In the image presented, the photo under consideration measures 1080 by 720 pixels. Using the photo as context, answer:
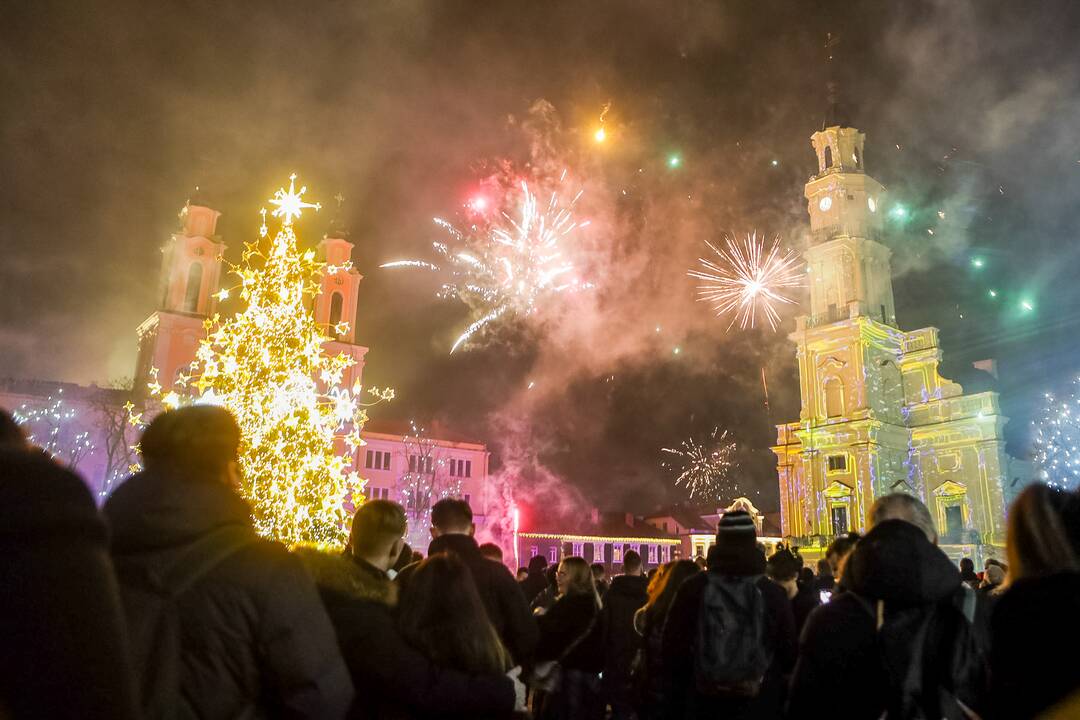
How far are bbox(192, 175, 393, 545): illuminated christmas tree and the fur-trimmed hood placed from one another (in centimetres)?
1504

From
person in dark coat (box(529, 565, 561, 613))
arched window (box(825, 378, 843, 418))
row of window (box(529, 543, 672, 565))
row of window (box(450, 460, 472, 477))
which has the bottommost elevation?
row of window (box(529, 543, 672, 565))

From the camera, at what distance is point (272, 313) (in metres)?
18.3

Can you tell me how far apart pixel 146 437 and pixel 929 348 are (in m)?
50.1

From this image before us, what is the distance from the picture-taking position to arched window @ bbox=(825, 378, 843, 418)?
45.2 m

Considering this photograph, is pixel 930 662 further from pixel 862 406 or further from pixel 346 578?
pixel 862 406

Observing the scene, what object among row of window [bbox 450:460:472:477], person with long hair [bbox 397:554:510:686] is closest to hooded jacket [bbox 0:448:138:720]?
person with long hair [bbox 397:554:510:686]

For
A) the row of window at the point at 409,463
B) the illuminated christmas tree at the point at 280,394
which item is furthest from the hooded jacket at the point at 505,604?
the row of window at the point at 409,463

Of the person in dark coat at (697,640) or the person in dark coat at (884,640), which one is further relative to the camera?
the person in dark coat at (697,640)

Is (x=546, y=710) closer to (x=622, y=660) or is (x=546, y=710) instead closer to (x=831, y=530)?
(x=622, y=660)

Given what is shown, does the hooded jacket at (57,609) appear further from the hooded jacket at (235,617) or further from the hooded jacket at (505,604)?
the hooded jacket at (505,604)

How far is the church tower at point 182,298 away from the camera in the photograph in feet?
156

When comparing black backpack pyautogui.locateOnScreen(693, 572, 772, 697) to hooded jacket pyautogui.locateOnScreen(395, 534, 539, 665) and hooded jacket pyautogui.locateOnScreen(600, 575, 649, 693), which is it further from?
hooded jacket pyautogui.locateOnScreen(600, 575, 649, 693)

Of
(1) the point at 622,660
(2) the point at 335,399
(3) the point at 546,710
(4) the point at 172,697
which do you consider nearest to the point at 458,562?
(4) the point at 172,697

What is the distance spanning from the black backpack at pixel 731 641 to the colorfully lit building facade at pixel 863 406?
135ft
